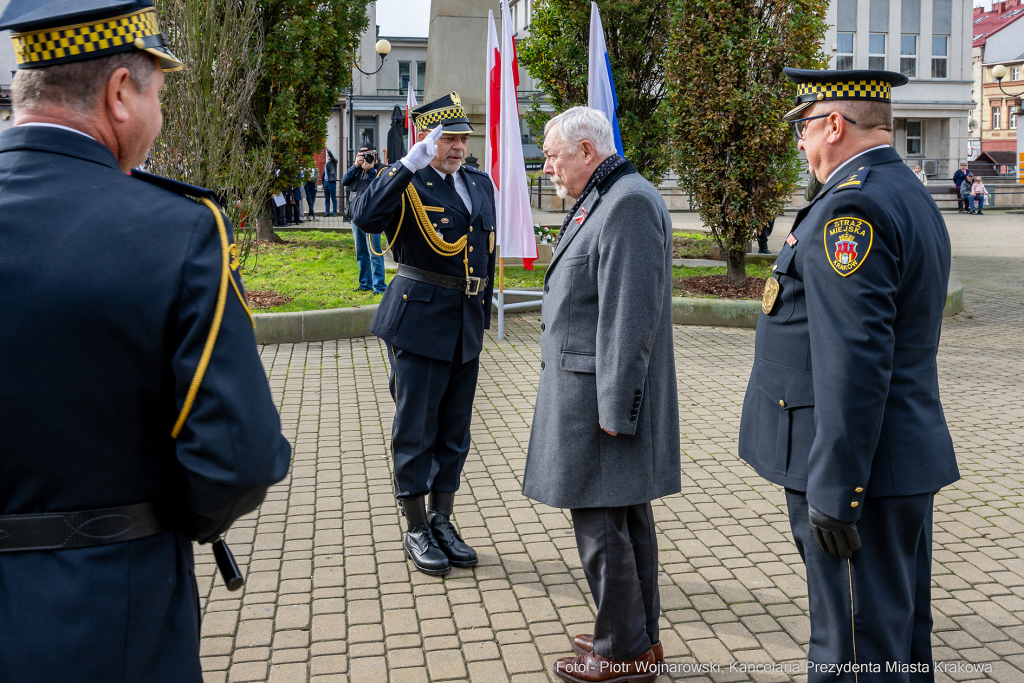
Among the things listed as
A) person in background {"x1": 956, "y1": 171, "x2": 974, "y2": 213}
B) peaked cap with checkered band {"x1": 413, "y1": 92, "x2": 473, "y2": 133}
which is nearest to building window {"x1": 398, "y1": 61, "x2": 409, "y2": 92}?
person in background {"x1": 956, "y1": 171, "x2": 974, "y2": 213}

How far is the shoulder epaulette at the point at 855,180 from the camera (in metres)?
2.65

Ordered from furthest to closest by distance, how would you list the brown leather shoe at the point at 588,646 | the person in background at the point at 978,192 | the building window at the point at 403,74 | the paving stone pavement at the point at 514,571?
the building window at the point at 403,74
the person in background at the point at 978,192
the paving stone pavement at the point at 514,571
the brown leather shoe at the point at 588,646

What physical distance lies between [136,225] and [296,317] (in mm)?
8393

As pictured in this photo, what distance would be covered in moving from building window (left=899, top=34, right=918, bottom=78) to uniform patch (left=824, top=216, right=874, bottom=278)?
2066 inches

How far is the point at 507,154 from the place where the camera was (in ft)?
31.1

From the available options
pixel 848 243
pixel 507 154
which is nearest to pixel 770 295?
pixel 848 243

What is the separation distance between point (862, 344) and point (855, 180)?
1.64 feet

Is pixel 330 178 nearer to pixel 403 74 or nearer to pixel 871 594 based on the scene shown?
pixel 871 594

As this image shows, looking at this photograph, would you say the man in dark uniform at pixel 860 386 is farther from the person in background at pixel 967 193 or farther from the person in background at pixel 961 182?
the person in background at pixel 961 182

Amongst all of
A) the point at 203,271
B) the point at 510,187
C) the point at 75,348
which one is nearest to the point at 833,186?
the point at 203,271

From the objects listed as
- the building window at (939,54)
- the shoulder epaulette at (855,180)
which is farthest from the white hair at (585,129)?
the building window at (939,54)

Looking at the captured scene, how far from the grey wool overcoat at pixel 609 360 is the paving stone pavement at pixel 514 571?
31.5 inches

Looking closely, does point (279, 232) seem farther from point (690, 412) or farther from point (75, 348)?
point (75, 348)

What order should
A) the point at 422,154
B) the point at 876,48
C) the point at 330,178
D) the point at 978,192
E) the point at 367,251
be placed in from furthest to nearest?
the point at 876,48
the point at 978,192
the point at 330,178
the point at 367,251
the point at 422,154
